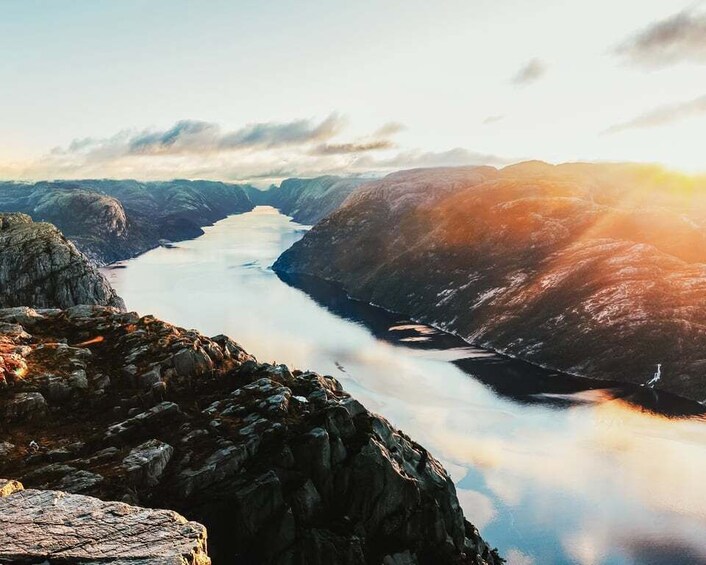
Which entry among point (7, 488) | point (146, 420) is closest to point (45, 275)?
point (146, 420)

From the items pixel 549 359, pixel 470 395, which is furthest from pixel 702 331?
pixel 470 395

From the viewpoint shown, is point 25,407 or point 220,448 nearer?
point 25,407

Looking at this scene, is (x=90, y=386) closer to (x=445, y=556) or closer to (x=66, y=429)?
(x=66, y=429)

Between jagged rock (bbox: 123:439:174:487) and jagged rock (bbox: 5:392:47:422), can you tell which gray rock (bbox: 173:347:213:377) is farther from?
jagged rock (bbox: 5:392:47:422)

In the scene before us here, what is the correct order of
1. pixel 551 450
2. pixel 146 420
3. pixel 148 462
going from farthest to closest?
1. pixel 551 450
2. pixel 146 420
3. pixel 148 462

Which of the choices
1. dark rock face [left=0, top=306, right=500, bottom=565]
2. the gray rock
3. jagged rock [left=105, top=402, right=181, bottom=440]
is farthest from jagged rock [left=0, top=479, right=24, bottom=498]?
the gray rock

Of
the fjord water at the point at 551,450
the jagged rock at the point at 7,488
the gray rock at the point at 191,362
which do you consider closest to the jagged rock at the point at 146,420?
the gray rock at the point at 191,362

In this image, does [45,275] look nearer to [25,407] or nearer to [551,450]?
[25,407]

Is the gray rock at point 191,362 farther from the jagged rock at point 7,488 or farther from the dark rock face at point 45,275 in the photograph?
the dark rock face at point 45,275
